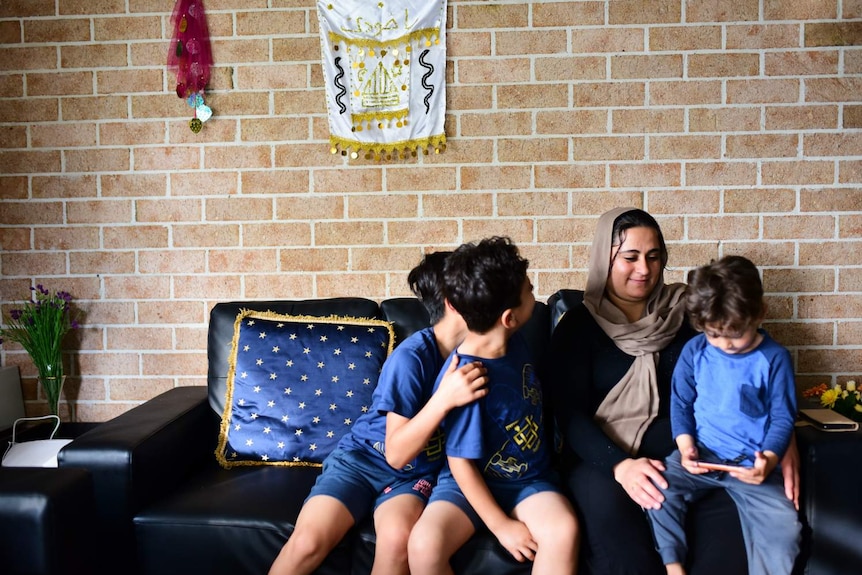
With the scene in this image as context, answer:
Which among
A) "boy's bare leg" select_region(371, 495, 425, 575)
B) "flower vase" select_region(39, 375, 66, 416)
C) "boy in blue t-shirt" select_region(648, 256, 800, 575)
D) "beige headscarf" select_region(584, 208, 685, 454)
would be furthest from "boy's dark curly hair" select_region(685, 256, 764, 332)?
"flower vase" select_region(39, 375, 66, 416)

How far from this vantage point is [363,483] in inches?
66.8

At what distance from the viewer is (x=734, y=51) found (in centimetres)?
236

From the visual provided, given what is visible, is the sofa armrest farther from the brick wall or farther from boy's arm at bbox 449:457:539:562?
boy's arm at bbox 449:457:539:562

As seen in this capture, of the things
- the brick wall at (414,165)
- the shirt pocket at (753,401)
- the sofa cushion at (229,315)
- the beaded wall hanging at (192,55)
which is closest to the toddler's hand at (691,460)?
the shirt pocket at (753,401)

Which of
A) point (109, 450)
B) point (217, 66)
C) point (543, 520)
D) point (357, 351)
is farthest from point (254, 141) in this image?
point (543, 520)

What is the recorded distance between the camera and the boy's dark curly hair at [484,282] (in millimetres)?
1538

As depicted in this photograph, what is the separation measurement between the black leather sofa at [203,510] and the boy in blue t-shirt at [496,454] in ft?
0.23

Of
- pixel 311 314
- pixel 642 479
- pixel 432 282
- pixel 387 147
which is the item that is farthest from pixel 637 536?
pixel 387 147

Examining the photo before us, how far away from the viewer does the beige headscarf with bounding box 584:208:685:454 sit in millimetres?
1800

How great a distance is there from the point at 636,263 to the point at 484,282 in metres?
0.56

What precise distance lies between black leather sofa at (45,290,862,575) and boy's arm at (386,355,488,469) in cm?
23

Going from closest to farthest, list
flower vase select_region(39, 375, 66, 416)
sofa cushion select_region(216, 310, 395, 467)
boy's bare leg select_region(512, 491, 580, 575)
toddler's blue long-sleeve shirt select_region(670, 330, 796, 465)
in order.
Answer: boy's bare leg select_region(512, 491, 580, 575)
toddler's blue long-sleeve shirt select_region(670, 330, 796, 465)
sofa cushion select_region(216, 310, 395, 467)
flower vase select_region(39, 375, 66, 416)

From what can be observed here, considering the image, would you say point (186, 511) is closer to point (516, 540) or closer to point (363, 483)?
point (363, 483)

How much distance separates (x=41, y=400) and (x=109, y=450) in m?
1.15
